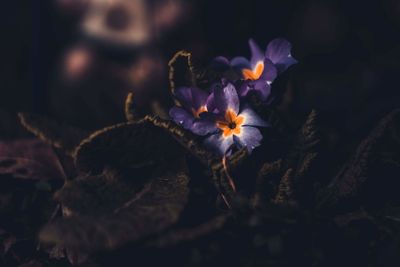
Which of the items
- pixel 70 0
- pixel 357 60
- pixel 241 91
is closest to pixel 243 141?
pixel 241 91

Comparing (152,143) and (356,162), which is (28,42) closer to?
(152,143)

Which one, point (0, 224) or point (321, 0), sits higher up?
point (321, 0)

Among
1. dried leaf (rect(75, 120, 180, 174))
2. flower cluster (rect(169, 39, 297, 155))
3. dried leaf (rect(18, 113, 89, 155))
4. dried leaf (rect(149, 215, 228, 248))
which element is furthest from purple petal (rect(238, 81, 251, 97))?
dried leaf (rect(18, 113, 89, 155))

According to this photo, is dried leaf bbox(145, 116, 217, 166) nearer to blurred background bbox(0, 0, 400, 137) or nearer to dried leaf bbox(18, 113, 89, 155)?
dried leaf bbox(18, 113, 89, 155)

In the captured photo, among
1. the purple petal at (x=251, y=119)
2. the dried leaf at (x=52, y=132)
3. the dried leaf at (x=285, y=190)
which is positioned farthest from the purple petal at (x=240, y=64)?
the dried leaf at (x=52, y=132)

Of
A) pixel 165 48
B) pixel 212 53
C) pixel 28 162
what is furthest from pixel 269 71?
pixel 165 48

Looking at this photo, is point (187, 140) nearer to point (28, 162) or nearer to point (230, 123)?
point (230, 123)

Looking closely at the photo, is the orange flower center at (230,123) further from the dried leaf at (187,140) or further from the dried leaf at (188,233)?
the dried leaf at (188,233)

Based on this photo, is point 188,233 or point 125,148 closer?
point 188,233
